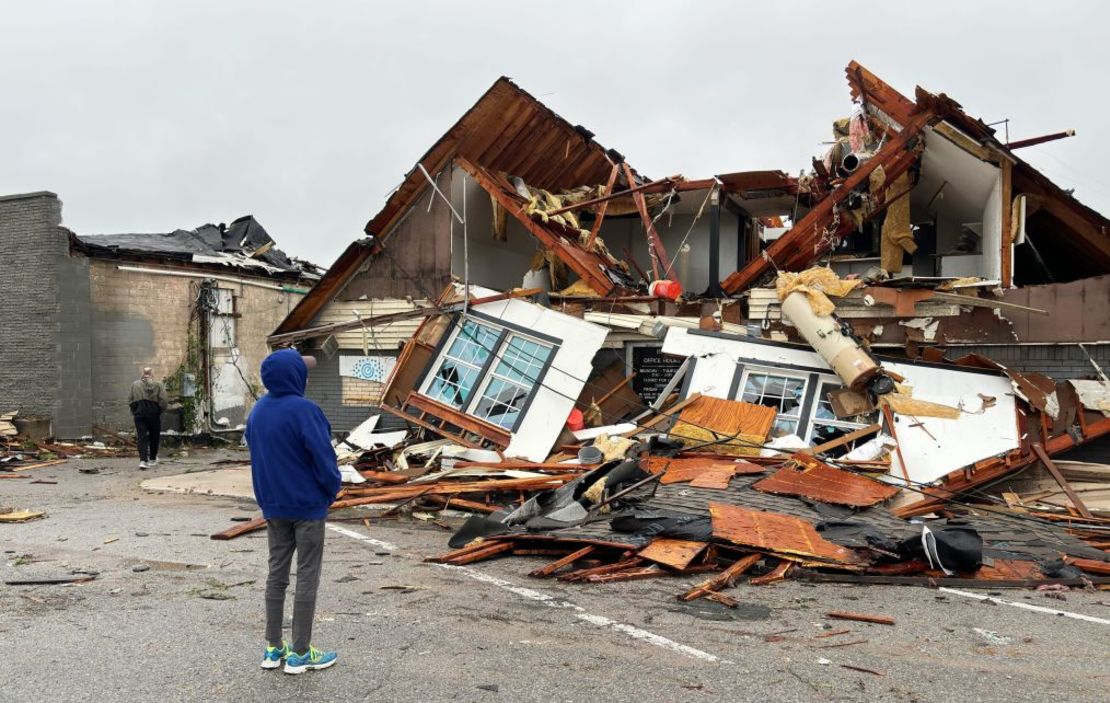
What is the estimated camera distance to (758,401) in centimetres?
1140

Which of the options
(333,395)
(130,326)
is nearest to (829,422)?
(333,395)

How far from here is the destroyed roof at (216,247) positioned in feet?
60.5

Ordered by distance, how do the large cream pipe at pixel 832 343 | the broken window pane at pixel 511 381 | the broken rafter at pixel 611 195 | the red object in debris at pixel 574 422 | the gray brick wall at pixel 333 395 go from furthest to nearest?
the gray brick wall at pixel 333 395 → the broken rafter at pixel 611 195 → the broken window pane at pixel 511 381 → the red object in debris at pixel 574 422 → the large cream pipe at pixel 832 343

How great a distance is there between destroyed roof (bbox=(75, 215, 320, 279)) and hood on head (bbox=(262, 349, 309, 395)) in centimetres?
1603

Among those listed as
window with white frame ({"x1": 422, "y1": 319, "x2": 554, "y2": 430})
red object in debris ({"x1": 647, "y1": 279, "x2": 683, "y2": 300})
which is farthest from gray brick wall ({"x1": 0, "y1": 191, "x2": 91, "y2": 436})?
red object in debris ({"x1": 647, "y1": 279, "x2": 683, "y2": 300})

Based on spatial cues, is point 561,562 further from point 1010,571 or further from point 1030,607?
point 1010,571

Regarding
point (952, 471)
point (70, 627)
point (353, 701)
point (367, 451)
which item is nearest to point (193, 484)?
point (367, 451)

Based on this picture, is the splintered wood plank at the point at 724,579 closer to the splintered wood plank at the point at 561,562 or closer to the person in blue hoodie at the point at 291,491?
the splintered wood plank at the point at 561,562

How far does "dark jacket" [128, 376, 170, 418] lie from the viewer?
44.6ft

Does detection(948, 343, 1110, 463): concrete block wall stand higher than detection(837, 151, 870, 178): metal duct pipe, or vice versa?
detection(837, 151, 870, 178): metal duct pipe

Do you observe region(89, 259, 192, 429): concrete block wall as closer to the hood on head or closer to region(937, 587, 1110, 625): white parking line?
the hood on head

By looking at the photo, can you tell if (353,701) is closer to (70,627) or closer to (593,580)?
(70,627)

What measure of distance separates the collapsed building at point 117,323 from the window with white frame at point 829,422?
1468 cm

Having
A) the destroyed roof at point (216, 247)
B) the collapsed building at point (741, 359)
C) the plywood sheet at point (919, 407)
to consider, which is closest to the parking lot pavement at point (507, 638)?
the collapsed building at point (741, 359)
